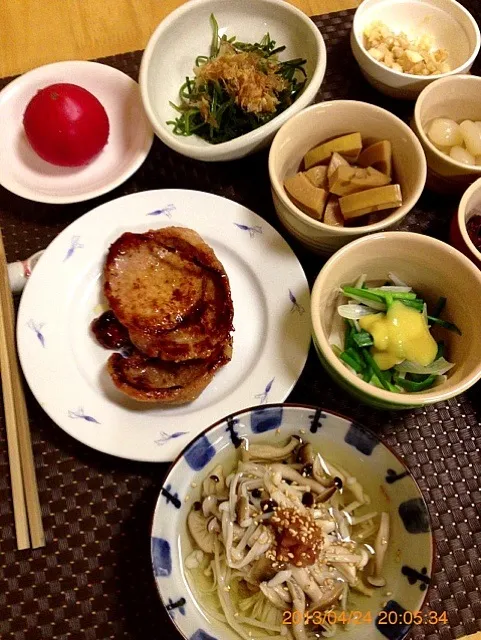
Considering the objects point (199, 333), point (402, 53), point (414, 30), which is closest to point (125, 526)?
point (199, 333)

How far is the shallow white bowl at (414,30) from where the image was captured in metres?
1.60

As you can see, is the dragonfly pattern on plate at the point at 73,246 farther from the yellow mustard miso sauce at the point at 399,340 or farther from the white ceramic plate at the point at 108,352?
the yellow mustard miso sauce at the point at 399,340

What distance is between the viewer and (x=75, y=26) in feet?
6.08

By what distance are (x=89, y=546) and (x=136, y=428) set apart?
0.28 m

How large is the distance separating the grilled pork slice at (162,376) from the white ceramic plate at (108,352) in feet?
0.19

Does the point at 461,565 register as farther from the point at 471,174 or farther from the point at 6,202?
the point at 6,202

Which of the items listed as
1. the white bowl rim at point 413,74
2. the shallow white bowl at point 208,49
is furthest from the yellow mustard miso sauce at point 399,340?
the white bowl rim at point 413,74

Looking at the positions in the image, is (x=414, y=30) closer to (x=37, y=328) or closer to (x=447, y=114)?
(x=447, y=114)

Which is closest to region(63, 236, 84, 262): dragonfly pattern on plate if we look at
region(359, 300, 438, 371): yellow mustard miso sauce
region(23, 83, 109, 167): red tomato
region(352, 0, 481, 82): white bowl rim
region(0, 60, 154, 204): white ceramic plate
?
region(0, 60, 154, 204): white ceramic plate

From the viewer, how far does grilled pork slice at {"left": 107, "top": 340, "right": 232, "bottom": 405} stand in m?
1.28

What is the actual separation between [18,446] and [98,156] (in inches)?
33.7

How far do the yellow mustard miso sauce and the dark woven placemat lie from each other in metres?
0.17

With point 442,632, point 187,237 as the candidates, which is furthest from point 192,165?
point 442,632

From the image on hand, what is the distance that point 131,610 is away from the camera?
123 cm
